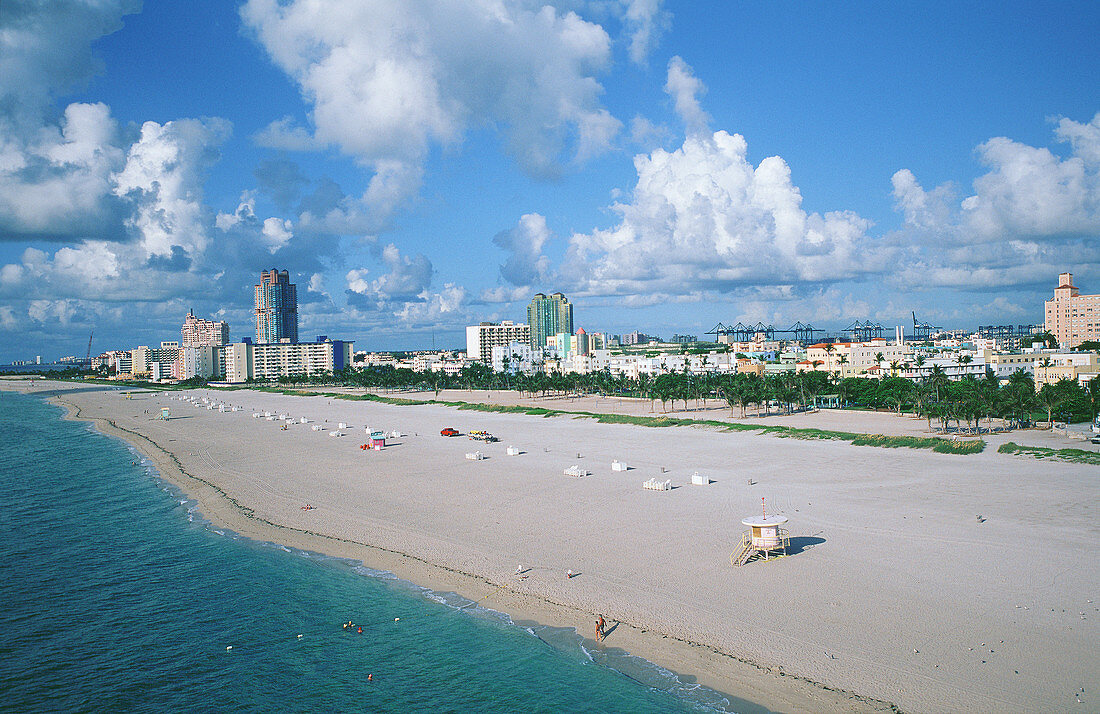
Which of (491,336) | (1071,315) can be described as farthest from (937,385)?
(491,336)

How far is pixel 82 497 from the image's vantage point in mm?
35188

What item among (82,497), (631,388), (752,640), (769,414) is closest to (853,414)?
(769,414)

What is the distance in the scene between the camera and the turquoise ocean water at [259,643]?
1466cm

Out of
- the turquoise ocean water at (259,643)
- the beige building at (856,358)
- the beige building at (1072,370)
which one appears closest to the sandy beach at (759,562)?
the turquoise ocean water at (259,643)

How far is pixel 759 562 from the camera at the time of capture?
2097 cm

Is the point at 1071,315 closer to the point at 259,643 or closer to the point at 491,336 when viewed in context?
the point at 491,336

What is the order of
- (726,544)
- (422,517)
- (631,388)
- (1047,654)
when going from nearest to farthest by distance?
1. (1047,654)
2. (726,544)
3. (422,517)
4. (631,388)

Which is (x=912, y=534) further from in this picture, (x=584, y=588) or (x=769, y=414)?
(x=769, y=414)

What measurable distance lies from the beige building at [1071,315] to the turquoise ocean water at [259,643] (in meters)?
159

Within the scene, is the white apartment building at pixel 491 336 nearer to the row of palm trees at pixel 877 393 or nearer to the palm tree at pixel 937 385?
the row of palm trees at pixel 877 393

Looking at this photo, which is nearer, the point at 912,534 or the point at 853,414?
the point at 912,534

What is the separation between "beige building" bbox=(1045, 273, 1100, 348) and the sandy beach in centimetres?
11696

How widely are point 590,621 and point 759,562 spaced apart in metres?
6.53

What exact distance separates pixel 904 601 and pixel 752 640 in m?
4.85
